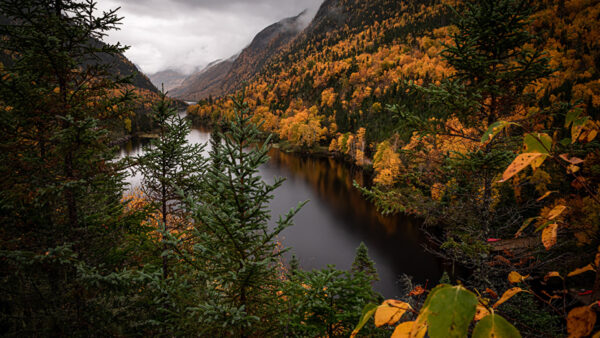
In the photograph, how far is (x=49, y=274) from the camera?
16.2 ft

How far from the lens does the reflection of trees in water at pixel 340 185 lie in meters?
27.5

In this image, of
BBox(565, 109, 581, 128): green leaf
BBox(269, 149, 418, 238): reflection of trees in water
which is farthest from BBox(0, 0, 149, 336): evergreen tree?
BBox(269, 149, 418, 238): reflection of trees in water

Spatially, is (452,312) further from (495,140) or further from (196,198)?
(495,140)

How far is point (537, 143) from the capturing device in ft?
2.98

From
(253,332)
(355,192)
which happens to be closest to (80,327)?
(253,332)

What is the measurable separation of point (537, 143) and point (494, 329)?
2.29 ft

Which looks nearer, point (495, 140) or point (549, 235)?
point (549, 235)

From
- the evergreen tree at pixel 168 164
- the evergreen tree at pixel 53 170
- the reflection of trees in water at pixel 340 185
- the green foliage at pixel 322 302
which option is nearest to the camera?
the evergreen tree at pixel 53 170

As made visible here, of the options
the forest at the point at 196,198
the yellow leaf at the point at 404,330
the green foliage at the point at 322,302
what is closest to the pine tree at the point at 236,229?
the forest at the point at 196,198

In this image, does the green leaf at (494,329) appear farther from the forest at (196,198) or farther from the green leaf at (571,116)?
the forest at (196,198)

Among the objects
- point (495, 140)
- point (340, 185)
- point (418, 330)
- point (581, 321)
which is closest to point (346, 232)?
point (340, 185)

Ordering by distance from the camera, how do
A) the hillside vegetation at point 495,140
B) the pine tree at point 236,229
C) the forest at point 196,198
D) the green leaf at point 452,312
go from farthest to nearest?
the forest at point 196,198 → the pine tree at point 236,229 → the hillside vegetation at point 495,140 → the green leaf at point 452,312

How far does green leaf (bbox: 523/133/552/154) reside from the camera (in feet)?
2.89

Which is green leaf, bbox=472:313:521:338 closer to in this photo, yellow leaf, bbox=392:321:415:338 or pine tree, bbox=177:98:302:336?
yellow leaf, bbox=392:321:415:338
